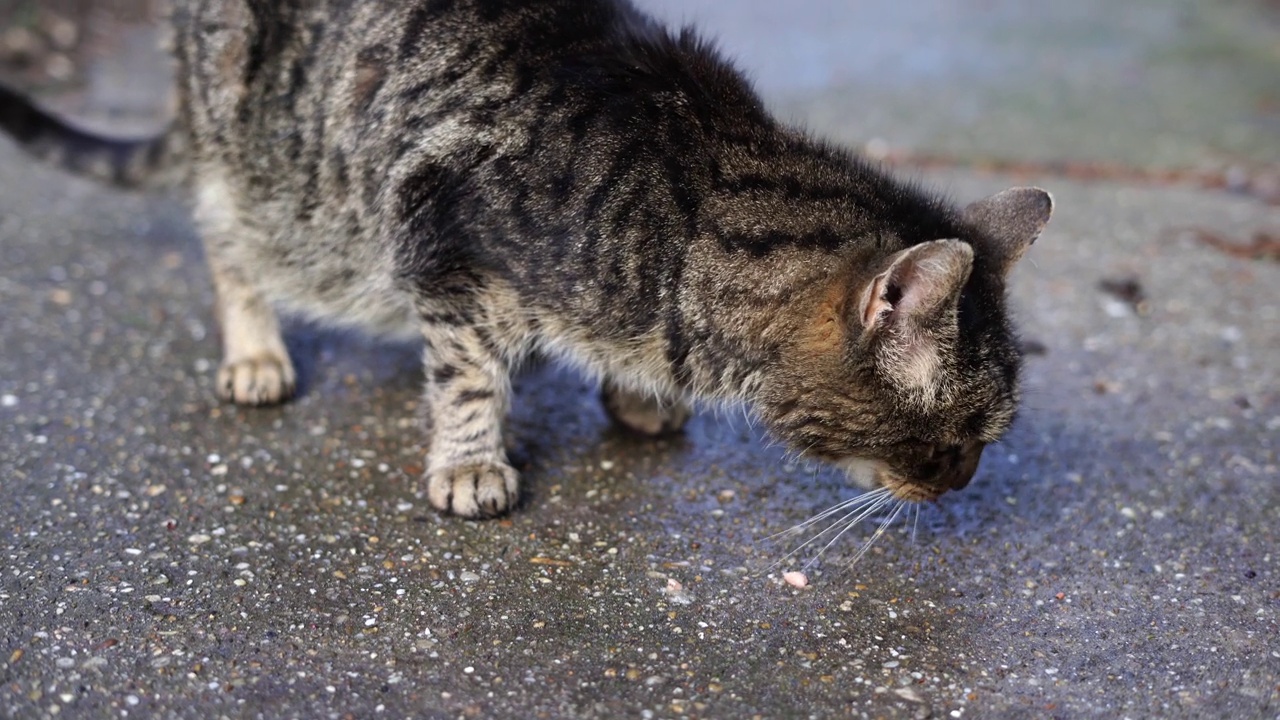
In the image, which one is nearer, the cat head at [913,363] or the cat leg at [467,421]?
the cat head at [913,363]

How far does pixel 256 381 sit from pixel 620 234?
1406 mm

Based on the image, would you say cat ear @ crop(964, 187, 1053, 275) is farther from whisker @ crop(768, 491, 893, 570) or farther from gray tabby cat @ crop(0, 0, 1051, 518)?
whisker @ crop(768, 491, 893, 570)

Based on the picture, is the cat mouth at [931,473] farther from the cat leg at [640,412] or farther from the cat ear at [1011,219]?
the cat leg at [640,412]

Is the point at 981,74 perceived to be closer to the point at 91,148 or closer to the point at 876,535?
the point at 876,535

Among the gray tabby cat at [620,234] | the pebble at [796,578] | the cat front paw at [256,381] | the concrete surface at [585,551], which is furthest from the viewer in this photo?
the cat front paw at [256,381]

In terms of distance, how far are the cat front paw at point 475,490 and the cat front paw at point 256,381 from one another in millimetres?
770

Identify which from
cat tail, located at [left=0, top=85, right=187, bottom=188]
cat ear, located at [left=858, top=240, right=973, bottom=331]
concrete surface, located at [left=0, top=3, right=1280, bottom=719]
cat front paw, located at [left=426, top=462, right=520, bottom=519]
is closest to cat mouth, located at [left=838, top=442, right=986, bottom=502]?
concrete surface, located at [left=0, top=3, right=1280, bottom=719]

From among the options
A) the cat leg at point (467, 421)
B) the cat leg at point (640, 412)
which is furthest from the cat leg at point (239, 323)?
the cat leg at point (640, 412)

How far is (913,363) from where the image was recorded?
2.68 m

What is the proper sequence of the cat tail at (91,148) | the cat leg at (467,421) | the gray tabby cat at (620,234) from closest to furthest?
the gray tabby cat at (620,234), the cat leg at (467,421), the cat tail at (91,148)

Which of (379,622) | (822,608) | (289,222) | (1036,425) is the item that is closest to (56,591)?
(379,622)

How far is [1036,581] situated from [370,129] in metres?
2.16

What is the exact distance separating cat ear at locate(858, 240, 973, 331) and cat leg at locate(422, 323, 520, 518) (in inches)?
42.5

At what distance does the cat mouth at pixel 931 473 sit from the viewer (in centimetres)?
287
